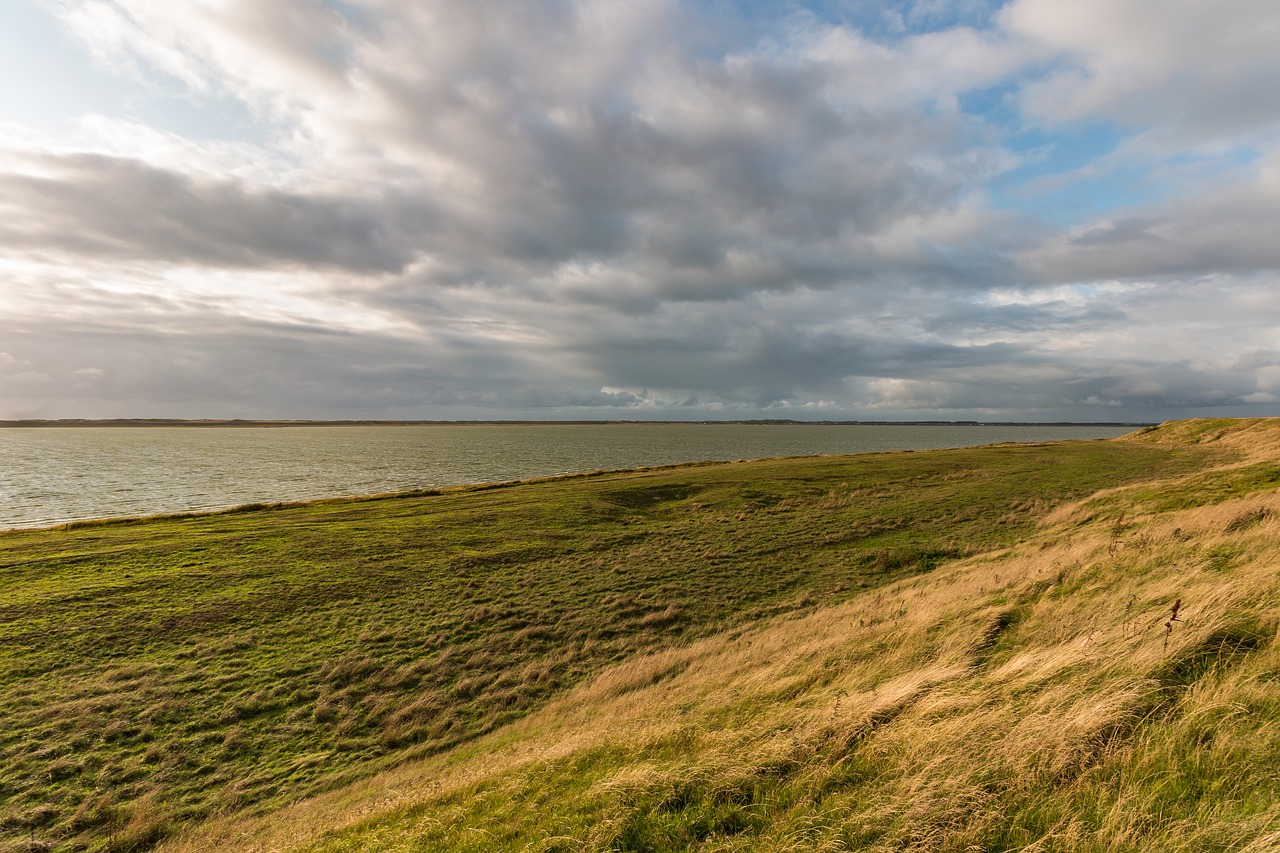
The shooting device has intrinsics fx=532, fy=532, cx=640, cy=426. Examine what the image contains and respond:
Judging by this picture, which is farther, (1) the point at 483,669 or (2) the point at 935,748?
(1) the point at 483,669

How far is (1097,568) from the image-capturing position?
15.0 m

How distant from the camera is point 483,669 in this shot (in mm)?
17453

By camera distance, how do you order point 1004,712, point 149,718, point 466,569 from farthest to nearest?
point 466,569, point 149,718, point 1004,712

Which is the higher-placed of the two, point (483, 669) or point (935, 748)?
point (935, 748)

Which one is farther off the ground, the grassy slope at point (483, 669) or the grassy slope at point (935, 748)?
the grassy slope at point (935, 748)

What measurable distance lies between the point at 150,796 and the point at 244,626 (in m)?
9.70

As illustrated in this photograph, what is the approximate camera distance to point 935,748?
21.6 feet

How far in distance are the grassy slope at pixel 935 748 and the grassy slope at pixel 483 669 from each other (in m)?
0.09

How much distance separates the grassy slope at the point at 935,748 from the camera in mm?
5281

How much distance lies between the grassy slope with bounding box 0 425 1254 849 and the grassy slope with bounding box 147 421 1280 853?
9 centimetres

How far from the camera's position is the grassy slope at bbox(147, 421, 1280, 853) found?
5281 millimetres

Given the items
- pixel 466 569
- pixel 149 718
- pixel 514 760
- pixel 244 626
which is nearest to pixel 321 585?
pixel 244 626

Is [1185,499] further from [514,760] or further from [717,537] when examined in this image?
[514,760]

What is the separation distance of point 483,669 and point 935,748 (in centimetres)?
1453
